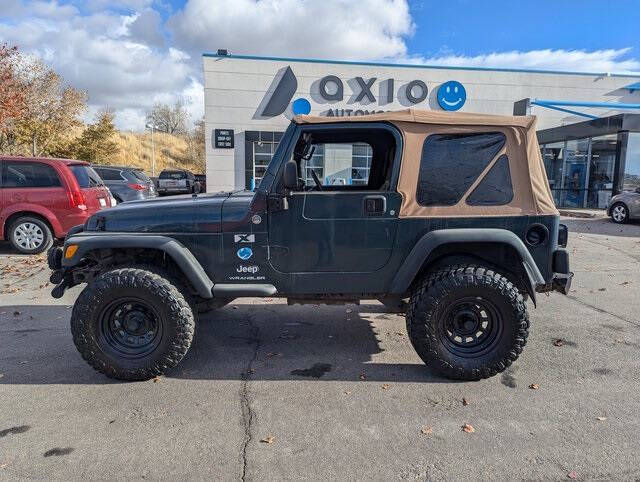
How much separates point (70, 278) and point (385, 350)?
2891mm

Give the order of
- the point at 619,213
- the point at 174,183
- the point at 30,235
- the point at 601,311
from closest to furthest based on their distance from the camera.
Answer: the point at 601,311
the point at 30,235
the point at 619,213
the point at 174,183

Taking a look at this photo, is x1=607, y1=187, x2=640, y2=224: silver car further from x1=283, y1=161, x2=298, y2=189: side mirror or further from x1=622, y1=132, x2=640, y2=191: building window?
x1=283, y1=161, x2=298, y2=189: side mirror

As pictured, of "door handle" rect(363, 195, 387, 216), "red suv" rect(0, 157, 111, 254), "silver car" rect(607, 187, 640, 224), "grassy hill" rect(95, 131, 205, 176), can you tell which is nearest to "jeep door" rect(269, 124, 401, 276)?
"door handle" rect(363, 195, 387, 216)

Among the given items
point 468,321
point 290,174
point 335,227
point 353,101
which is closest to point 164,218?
point 290,174

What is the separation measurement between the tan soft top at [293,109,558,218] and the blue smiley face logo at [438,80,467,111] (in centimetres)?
1859

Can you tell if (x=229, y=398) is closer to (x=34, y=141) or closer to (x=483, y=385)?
(x=483, y=385)

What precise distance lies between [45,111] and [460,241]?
2802cm

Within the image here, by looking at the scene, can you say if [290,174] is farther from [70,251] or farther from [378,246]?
[70,251]

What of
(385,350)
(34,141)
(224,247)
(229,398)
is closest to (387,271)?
(385,350)

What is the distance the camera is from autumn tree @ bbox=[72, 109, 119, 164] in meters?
32.2

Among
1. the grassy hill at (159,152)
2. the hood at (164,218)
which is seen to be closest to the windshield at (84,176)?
the hood at (164,218)

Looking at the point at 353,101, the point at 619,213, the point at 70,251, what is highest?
the point at 353,101

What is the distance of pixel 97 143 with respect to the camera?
109 feet

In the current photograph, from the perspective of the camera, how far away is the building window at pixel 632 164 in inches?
723
